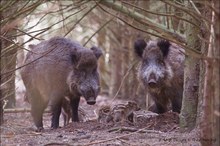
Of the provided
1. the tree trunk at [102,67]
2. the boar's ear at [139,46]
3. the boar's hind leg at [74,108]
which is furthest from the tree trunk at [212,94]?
the tree trunk at [102,67]

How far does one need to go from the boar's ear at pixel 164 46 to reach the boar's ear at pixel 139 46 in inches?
11.8

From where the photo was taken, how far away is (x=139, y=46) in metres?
9.62

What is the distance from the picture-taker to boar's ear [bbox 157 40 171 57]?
30.4ft

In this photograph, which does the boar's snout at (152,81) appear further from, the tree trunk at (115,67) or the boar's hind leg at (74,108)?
the tree trunk at (115,67)

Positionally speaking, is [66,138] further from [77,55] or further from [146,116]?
[77,55]

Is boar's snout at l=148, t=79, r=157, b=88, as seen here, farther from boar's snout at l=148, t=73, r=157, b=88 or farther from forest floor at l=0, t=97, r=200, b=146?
forest floor at l=0, t=97, r=200, b=146

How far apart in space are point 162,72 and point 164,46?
17.3 inches

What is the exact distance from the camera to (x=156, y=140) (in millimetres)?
6246

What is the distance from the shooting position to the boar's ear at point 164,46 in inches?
365

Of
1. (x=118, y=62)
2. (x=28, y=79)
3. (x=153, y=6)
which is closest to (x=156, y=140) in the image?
(x=28, y=79)

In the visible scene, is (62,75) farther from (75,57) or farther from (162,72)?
(162,72)

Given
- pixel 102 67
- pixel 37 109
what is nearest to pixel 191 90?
pixel 37 109

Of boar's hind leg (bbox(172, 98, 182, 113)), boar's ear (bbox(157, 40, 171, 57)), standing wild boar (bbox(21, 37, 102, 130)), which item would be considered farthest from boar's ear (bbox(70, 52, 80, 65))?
boar's hind leg (bbox(172, 98, 182, 113))

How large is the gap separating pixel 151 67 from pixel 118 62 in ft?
39.5
